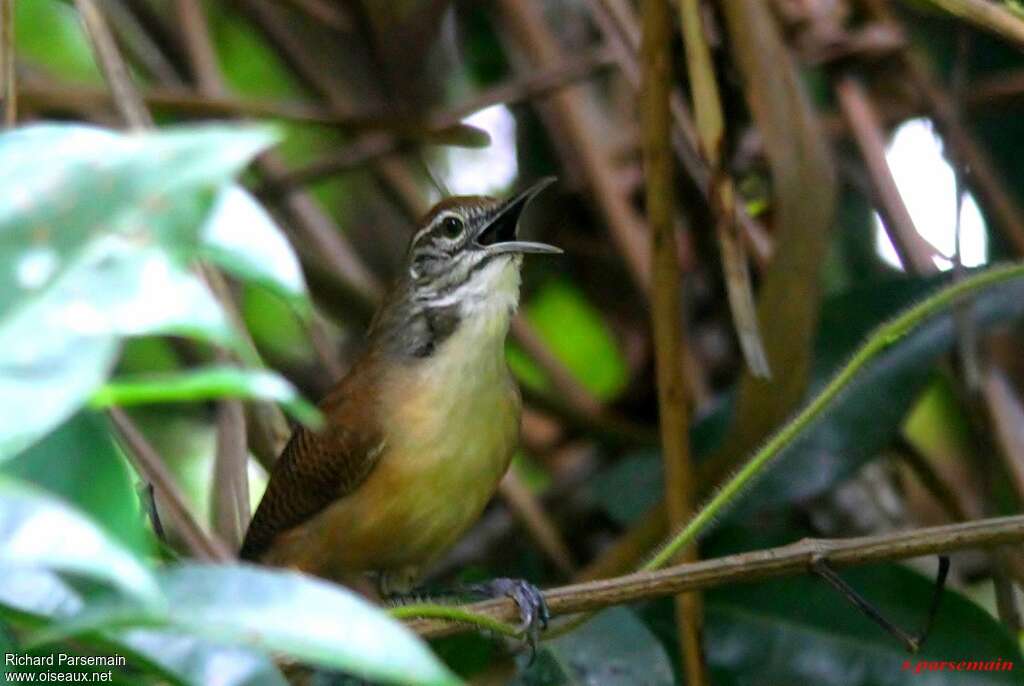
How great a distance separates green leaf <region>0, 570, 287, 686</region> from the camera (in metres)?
1.30

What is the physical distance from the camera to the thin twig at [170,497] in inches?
103

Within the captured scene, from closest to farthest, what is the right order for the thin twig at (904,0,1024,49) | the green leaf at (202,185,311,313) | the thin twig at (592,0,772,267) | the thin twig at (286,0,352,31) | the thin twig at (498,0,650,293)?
the green leaf at (202,185,311,313), the thin twig at (904,0,1024,49), the thin twig at (592,0,772,267), the thin twig at (498,0,650,293), the thin twig at (286,0,352,31)

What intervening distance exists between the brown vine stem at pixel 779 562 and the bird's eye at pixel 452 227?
1.45 meters

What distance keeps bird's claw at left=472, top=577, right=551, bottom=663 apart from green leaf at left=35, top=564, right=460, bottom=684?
51.4 inches

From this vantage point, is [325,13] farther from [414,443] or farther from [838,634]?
[838,634]

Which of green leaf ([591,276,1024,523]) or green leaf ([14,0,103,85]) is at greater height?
green leaf ([14,0,103,85])

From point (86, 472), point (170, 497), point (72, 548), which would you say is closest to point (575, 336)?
point (170, 497)

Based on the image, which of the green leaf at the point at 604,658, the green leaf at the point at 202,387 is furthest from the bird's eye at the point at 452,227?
the green leaf at the point at 202,387

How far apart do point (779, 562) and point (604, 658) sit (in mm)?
854

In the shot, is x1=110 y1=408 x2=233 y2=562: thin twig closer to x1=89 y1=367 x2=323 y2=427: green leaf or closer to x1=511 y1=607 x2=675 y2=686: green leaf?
x1=511 y1=607 x2=675 y2=686: green leaf

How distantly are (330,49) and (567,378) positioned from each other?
4.79 ft

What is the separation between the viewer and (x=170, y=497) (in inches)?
105

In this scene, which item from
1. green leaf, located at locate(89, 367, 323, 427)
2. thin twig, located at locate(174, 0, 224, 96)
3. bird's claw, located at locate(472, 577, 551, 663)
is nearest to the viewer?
green leaf, located at locate(89, 367, 323, 427)

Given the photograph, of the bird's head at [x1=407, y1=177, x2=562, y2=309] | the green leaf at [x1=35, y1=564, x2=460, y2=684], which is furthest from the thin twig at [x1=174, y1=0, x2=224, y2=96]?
the green leaf at [x1=35, y1=564, x2=460, y2=684]
